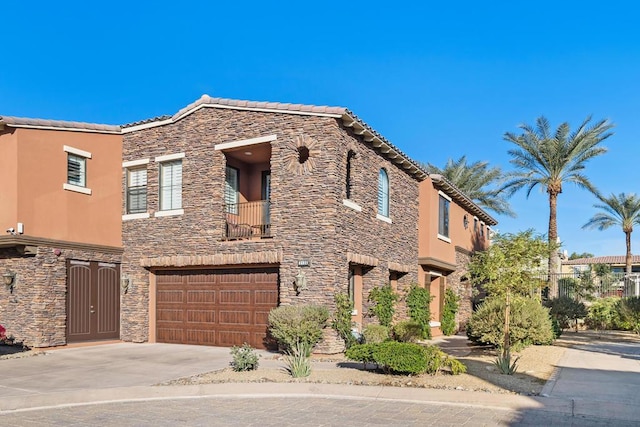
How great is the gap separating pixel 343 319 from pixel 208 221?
208 inches

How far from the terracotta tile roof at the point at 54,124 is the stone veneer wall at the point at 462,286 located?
1579 cm

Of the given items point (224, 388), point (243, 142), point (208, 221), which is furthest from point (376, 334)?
point (243, 142)

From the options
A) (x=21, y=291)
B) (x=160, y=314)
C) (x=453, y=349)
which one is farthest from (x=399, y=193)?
(x=21, y=291)

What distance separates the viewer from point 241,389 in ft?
35.0

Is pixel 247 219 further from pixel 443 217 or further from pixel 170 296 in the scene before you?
pixel 443 217

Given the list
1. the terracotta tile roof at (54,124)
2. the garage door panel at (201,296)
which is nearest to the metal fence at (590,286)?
the garage door panel at (201,296)

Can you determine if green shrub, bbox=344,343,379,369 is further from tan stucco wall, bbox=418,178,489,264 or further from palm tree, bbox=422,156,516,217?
palm tree, bbox=422,156,516,217

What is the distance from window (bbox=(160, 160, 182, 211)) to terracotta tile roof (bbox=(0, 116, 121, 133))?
2369 millimetres

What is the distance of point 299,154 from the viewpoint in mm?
16547

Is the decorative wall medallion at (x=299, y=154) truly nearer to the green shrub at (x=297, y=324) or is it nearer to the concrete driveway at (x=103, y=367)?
the green shrub at (x=297, y=324)

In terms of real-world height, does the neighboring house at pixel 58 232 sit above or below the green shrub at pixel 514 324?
above

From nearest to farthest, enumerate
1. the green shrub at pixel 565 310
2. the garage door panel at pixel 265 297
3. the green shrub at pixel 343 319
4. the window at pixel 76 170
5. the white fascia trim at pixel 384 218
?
the green shrub at pixel 343 319, the garage door panel at pixel 265 297, the window at pixel 76 170, the white fascia trim at pixel 384 218, the green shrub at pixel 565 310

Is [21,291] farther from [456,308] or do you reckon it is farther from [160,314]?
[456,308]

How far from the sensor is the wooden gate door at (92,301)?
17.4m
